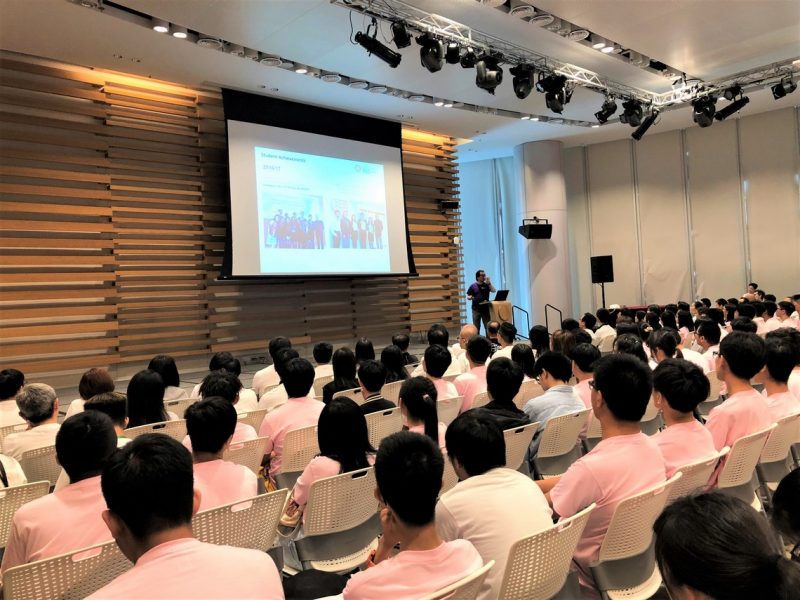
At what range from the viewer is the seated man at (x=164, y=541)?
125cm

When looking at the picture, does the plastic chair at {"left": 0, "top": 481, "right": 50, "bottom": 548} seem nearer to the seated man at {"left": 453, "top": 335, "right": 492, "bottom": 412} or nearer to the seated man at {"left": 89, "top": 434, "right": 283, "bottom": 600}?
the seated man at {"left": 89, "top": 434, "right": 283, "bottom": 600}

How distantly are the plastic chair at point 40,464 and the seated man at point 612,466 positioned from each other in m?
2.45

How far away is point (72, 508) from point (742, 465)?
269 centimetres

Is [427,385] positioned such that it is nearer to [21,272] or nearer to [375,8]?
[375,8]

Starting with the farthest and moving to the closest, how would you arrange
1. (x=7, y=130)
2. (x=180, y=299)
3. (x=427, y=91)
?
(x=427, y=91) < (x=180, y=299) < (x=7, y=130)

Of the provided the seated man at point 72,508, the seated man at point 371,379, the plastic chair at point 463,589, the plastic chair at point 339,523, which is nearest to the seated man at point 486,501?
the plastic chair at point 463,589

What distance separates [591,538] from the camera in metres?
2.23

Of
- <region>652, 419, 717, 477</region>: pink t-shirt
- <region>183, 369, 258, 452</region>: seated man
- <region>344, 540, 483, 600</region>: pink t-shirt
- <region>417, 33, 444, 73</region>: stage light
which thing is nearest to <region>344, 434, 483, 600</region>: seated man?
<region>344, 540, 483, 600</region>: pink t-shirt

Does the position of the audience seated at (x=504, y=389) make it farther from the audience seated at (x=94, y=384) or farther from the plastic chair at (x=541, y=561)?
the audience seated at (x=94, y=384)

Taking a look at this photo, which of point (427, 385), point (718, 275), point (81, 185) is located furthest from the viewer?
point (718, 275)

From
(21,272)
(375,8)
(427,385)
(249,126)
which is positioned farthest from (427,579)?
(249,126)

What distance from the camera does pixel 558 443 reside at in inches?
137

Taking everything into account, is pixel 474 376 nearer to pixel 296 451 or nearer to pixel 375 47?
pixel 296 451

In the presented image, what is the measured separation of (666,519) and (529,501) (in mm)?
928
